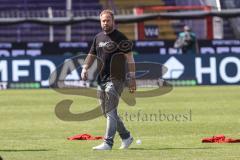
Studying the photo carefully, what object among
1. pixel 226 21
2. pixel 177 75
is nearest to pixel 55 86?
pixel 177 75

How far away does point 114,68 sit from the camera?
13.7 metres

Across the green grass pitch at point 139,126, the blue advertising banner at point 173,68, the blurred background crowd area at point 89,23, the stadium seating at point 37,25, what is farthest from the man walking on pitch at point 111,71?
the stadium seating at point 37,25

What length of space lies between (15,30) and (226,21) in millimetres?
11115

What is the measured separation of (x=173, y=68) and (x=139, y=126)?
49.2ft

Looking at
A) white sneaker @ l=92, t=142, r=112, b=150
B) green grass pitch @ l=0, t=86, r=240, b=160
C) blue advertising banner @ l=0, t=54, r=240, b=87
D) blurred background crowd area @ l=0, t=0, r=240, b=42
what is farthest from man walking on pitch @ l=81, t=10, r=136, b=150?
blurred background crowd area @ l=0, t=0, r=240, b=42

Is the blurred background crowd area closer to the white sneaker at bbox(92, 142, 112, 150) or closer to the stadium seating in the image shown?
the stadium seating

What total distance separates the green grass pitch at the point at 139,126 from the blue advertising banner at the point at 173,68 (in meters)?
2.46

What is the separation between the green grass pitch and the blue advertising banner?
246 centimetres

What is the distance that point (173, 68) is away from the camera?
1315 inches

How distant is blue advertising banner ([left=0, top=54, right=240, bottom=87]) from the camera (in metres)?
32.8

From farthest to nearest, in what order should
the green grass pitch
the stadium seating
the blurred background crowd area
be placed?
1. the stadium seating
2. the blurred background crowd area
3. the green grass pitch

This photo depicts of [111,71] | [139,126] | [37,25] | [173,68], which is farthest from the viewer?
[37,25]

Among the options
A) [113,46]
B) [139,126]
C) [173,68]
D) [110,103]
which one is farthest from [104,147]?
[173,68]

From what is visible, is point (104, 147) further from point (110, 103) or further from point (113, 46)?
point (113, 46)
